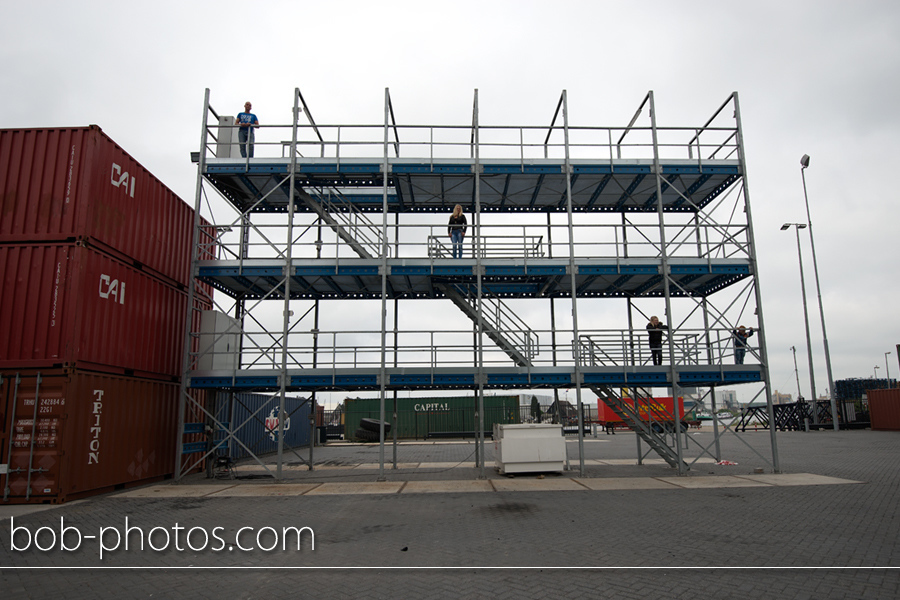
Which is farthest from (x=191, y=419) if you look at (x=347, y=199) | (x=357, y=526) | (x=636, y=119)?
(x=636, y=119)

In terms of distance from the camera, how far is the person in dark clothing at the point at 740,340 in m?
16.0

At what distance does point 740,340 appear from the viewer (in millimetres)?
15828

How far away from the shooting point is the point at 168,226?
16.0m

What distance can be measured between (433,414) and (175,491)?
2209 cm

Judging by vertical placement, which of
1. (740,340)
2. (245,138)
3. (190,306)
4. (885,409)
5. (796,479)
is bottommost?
(796,479)

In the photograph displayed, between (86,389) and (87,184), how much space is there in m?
4.68

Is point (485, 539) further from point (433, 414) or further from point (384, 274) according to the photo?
point (433, 414)

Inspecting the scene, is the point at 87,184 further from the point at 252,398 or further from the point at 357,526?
the point at 252,398

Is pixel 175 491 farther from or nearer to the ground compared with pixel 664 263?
nearer to the ground

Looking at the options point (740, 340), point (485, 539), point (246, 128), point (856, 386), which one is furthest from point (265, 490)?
point (856, 386)

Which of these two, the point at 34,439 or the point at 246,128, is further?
the point at 246,128

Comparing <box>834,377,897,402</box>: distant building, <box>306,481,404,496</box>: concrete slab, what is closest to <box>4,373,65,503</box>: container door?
<box>306,481,404,496</box>: concrete slab

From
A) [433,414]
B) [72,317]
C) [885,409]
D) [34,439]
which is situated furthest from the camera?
[433,414]

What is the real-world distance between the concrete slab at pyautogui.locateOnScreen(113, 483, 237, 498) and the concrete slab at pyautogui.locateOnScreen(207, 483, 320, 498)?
35 centimetres
